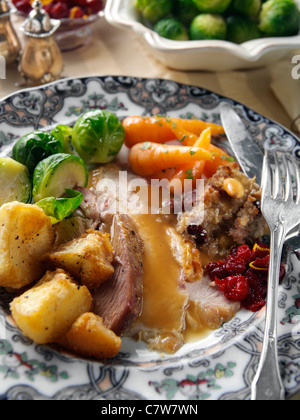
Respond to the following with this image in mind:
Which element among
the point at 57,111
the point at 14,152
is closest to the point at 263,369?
the point at 14,152

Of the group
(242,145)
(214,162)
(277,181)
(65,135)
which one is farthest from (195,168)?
(65,135)

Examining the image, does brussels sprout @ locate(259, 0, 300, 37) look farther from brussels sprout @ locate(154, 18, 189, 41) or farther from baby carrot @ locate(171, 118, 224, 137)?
baby carrot @ locate(171, 118, 224, 137)

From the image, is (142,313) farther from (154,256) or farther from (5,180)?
(5,180)

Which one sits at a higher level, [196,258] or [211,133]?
[211,133]

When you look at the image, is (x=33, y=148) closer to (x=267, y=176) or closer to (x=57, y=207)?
(x=57, y=207)

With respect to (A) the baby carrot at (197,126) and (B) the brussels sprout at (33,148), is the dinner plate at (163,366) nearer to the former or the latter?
(B) the brussels sprout at (33,148)

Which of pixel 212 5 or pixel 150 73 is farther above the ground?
pixel 212 5

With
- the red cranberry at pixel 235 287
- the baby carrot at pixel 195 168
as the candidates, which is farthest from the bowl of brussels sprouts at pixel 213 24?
the red cranberry at pixel 235 287
